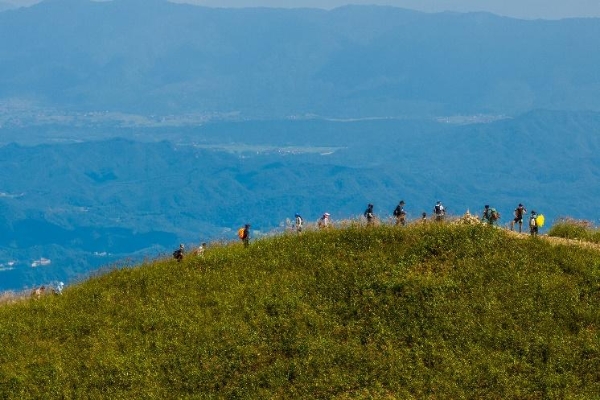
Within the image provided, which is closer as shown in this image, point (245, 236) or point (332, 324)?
point (332, 324)

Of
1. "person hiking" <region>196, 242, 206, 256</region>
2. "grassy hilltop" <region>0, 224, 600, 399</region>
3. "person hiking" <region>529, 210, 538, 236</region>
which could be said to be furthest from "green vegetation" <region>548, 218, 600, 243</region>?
"person hiking" <region>196, 242, 206, 256</region>

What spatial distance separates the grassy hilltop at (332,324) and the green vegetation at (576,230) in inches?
173

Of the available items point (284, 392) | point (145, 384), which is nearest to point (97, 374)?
point (145, 384)

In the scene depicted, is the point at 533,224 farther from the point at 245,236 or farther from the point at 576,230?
the point at 245,236

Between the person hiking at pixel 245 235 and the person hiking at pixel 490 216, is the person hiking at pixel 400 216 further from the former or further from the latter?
the person hiking at pixel 245 235

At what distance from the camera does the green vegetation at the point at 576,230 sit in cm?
3688

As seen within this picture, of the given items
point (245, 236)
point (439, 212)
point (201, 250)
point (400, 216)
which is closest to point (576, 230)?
point (439, 212)

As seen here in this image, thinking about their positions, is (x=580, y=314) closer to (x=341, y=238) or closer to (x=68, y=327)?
(x=341, y=238)

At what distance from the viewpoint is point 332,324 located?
29.7 metres

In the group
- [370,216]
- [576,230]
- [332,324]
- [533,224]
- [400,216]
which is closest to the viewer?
[332,324]

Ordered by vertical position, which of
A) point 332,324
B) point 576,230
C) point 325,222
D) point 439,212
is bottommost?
point 332,324

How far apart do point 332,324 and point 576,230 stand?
46.4 ft

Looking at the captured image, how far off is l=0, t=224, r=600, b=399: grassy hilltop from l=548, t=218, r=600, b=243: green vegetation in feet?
14.4

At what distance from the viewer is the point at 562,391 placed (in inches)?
1001
